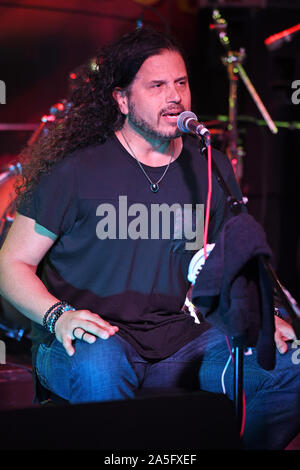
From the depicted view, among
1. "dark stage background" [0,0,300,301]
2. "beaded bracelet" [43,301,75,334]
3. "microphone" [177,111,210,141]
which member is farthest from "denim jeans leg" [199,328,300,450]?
"dark stage background" [0,0,300,301]

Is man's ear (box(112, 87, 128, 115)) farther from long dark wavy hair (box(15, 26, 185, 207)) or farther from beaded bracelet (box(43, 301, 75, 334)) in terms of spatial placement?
beaded bracelet (box(43, 301, 75, 334))

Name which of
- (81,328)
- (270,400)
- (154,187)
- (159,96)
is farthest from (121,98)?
(270,400)

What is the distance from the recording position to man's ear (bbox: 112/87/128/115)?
2.27m

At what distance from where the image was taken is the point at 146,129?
2.15 meters

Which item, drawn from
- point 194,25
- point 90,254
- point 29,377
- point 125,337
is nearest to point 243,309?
point 125,337

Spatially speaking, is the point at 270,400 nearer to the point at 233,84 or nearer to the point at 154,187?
the point at 154,187

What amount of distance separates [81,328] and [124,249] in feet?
1.26

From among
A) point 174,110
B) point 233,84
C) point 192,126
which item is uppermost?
point 233,84

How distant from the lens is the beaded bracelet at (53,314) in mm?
1821

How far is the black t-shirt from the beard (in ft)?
0.33

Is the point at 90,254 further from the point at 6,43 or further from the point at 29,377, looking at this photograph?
the point at 6,43

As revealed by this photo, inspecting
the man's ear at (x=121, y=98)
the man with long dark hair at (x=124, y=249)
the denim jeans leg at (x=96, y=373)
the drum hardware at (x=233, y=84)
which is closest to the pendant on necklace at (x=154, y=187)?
the man with long dark hair at (x=124, y=249)

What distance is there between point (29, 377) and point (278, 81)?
9.42ft

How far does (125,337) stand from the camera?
6.36ft
